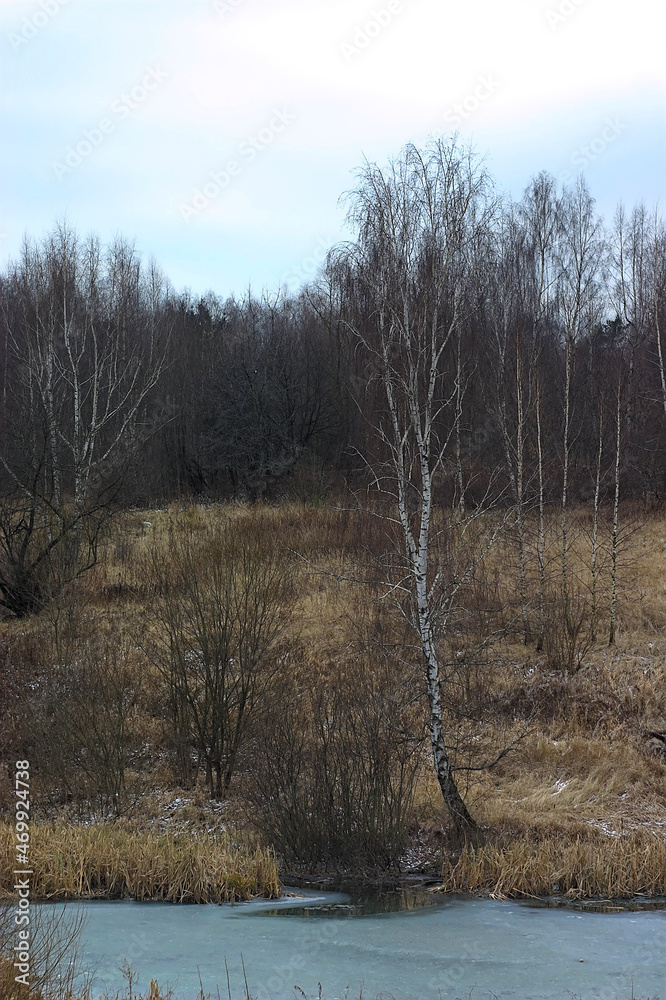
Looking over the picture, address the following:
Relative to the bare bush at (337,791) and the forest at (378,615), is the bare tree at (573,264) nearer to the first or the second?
the forest at (378,615)

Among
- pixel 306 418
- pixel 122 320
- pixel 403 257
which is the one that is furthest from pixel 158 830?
pixel 306 418

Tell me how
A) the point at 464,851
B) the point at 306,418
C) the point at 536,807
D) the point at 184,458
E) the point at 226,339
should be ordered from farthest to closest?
the point at 226,339, the point at 184,458, the point at 306,418, the point at 536,807, the point at 464,851

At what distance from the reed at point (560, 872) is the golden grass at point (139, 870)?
2523 mm

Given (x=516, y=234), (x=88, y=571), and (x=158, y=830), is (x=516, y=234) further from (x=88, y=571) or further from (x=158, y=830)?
(x=158, y=830)

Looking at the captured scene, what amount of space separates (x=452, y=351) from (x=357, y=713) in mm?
9666

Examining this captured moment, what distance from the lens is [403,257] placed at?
11.5 meters

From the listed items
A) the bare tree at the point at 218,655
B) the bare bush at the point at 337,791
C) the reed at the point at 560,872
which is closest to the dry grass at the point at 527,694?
the reed at the point at 560,872

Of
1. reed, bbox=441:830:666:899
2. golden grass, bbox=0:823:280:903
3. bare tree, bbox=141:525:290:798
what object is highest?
bare tree, bbox=141:525:290:798

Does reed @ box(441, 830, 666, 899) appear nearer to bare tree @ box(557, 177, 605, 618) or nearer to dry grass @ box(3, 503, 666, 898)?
dry grass @ box(3, 503, 666, 898)

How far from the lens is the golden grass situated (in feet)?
33.5

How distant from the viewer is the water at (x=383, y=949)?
25.3 feet

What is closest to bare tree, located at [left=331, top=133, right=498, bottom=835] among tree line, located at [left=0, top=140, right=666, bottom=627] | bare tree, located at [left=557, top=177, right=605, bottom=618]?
tree line, located at [left=0, top=140, right=666, bottom=627]

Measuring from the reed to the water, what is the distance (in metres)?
0.37

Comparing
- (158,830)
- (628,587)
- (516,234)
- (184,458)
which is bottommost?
(158,830)
